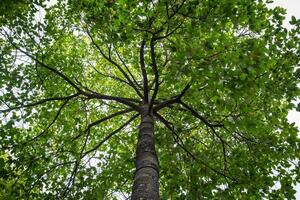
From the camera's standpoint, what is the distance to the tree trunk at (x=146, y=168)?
4.26 metres

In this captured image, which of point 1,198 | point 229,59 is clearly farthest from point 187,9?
point 1,198

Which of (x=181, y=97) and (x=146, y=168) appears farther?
(x=181, y=97)

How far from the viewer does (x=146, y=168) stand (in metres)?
4.79

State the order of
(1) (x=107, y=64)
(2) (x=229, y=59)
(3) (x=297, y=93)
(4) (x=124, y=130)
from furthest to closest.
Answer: (1) (x=107, y=64) < (4) (x=124, y=130) < (3) (x=297, y=93) < (2) (x=229, y=59)

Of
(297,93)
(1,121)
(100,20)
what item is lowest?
(297,93)

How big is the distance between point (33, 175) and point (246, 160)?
177 inches

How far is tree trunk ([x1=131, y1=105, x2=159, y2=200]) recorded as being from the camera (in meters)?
4.26

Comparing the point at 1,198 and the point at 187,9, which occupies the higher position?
the point at 187,9

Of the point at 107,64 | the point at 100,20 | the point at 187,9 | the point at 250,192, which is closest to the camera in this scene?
the point at 187,9

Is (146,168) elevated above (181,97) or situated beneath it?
situated beneath

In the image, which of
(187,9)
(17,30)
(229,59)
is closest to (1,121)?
(17,30)

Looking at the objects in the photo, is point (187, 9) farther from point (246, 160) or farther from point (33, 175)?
point (33, 175)

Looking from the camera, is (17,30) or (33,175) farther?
(33,175)

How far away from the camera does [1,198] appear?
6.03 m
